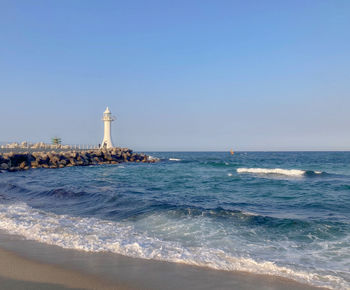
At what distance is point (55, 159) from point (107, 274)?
28646mm

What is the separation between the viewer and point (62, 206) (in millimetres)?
9602

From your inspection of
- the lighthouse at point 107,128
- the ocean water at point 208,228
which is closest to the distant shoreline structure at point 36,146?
the lighthouse at point 107,128

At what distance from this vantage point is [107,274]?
159 inches

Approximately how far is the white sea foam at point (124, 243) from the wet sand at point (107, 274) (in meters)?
0.26

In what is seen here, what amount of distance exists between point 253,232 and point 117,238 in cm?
291

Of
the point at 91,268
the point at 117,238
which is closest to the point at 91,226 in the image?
the point at 117,238

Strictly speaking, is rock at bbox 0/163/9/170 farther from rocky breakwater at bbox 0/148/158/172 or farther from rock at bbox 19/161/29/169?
rock at bbox 19/161/29/169

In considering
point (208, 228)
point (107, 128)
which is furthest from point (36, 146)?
point (208, 228)

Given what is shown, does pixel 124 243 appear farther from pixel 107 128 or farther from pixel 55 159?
pixel 107 128

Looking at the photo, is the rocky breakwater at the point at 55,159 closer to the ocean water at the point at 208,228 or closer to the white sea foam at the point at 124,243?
the ocean water at the point at 208,228

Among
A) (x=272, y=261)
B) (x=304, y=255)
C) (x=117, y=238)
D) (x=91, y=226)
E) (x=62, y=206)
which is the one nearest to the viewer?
(x=272, y=261)

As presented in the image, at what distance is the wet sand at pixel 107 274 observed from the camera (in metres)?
3.70

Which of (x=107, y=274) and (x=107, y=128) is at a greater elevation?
(x=107, y=128)

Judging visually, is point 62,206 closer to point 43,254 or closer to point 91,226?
point 91,226
